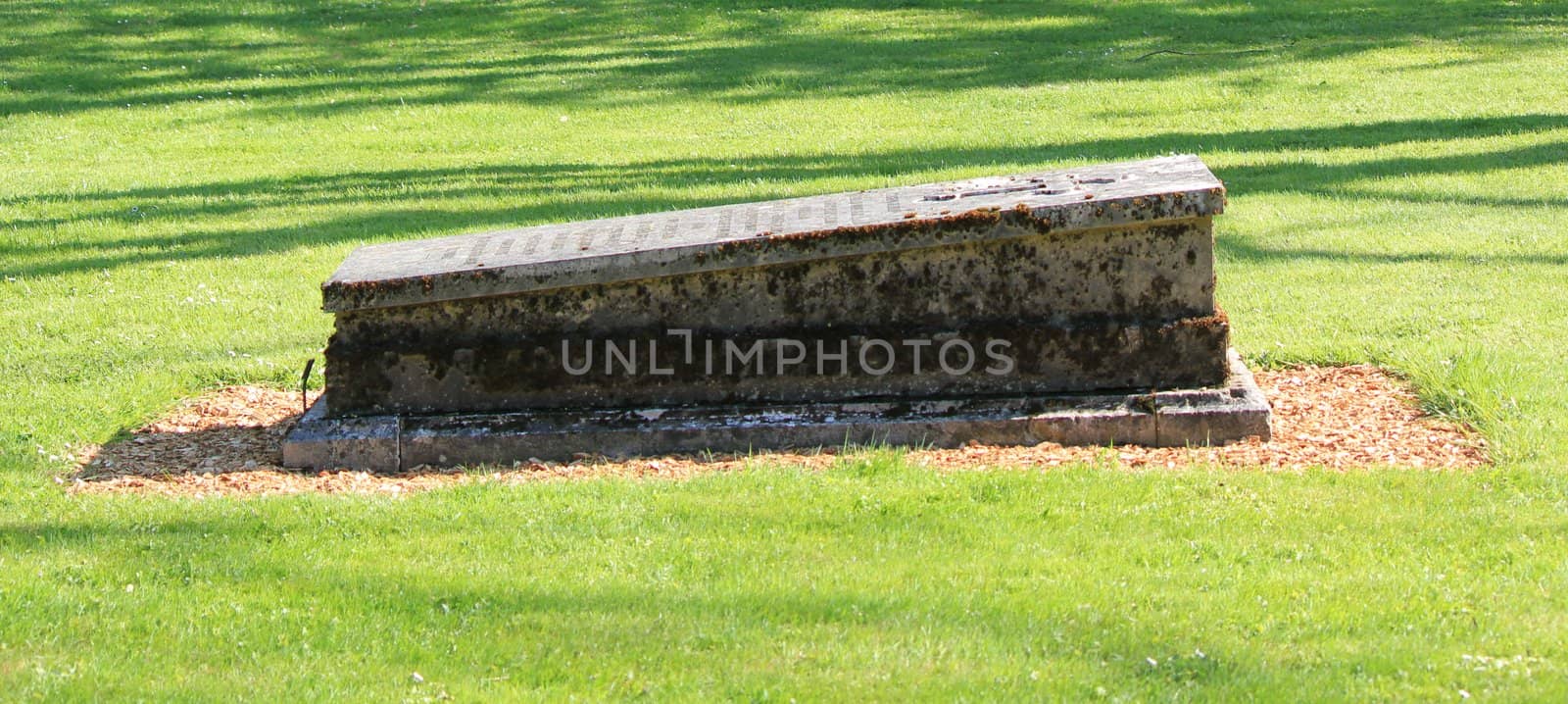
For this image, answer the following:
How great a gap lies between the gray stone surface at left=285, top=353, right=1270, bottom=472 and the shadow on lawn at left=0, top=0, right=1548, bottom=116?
10520 mm

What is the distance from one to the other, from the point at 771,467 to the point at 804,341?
1.81 ft

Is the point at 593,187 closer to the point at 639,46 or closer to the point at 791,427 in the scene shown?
the point at 791,427

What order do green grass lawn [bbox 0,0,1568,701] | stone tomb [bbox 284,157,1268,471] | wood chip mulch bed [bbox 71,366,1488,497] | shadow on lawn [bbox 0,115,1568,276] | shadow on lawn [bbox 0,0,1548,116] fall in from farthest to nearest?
shadow on lawn [bbox 0,0,1548,116] → shadow on lawn [bbox 0,115,1568,276] → stone tomb [bbox 284,157,1268,471] → wood chip mulch bed [bbox 71,366,1488,497] → green grass lawn [bbox 0,0,1568,701]

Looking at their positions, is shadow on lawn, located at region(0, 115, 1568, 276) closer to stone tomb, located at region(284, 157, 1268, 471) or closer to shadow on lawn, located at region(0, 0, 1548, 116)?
shadow on lawn, located at region(0, 0, 1548, 116)

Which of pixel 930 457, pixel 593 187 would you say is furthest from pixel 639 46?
pixel 930 457

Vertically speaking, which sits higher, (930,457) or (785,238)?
(785,238)

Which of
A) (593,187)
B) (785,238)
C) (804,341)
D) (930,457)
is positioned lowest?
(930,457)

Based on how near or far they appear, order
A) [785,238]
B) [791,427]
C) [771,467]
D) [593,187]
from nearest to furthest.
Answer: [771,467] → [785,238] → [791,427] → [593,187]

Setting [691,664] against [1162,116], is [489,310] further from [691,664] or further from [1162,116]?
[1162,116]

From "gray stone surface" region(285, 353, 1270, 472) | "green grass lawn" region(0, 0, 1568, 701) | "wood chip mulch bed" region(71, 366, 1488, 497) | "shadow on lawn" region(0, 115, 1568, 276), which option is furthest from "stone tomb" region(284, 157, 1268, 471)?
"shadow on lawn" region(0, 115, 1568, 276)

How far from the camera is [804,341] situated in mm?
6070

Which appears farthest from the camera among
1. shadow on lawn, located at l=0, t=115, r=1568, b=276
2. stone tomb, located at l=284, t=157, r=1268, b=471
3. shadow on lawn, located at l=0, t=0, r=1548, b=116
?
shadow on lawn, located at l=0, t=0, r=1548, b=116

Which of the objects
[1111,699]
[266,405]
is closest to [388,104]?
[266,405]

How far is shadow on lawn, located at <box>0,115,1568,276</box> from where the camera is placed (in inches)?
421
